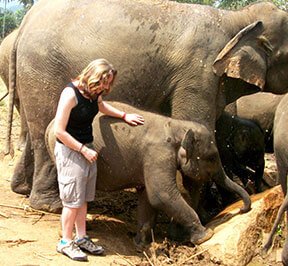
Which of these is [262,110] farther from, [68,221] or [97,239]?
[68,221]

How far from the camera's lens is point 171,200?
14.7ft

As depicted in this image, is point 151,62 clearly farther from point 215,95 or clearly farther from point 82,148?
point 82,148

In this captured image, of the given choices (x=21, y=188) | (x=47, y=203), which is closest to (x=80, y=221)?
(x=47, y=203)

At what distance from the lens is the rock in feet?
14.4

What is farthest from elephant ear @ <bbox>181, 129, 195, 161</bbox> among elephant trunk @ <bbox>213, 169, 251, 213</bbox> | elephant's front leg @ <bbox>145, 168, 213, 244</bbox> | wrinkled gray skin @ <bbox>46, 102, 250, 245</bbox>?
elephant trunk @ <bbox>213, 169, 251, 213</bbox>

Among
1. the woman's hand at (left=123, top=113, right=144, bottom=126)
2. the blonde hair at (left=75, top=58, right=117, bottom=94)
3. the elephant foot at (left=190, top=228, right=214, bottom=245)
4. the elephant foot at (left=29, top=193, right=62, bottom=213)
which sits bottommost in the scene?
the elephant foot at (left=29, top=193, right=62, bottom=213)

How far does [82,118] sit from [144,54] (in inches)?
50.3

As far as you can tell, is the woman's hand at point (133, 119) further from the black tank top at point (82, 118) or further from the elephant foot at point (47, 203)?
the elephant foot at point (47, 203)

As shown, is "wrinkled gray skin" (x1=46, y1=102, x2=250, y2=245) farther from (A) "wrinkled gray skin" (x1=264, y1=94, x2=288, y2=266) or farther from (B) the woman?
(A) "wrinkled gray skin" (x1=264, y1=94, x2=288, y2=266)

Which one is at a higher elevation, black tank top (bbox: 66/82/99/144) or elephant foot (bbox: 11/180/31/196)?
black tank top (bbox: 66/82/99/144)

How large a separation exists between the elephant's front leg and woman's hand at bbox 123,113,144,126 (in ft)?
1.22

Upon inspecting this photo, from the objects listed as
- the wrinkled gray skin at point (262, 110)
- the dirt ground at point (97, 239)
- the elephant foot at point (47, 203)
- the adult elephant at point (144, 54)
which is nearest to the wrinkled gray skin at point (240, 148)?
the adult elephant at point (144, 54)

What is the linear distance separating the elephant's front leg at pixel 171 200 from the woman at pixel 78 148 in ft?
1.48

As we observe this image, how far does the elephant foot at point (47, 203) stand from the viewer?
5391mm
